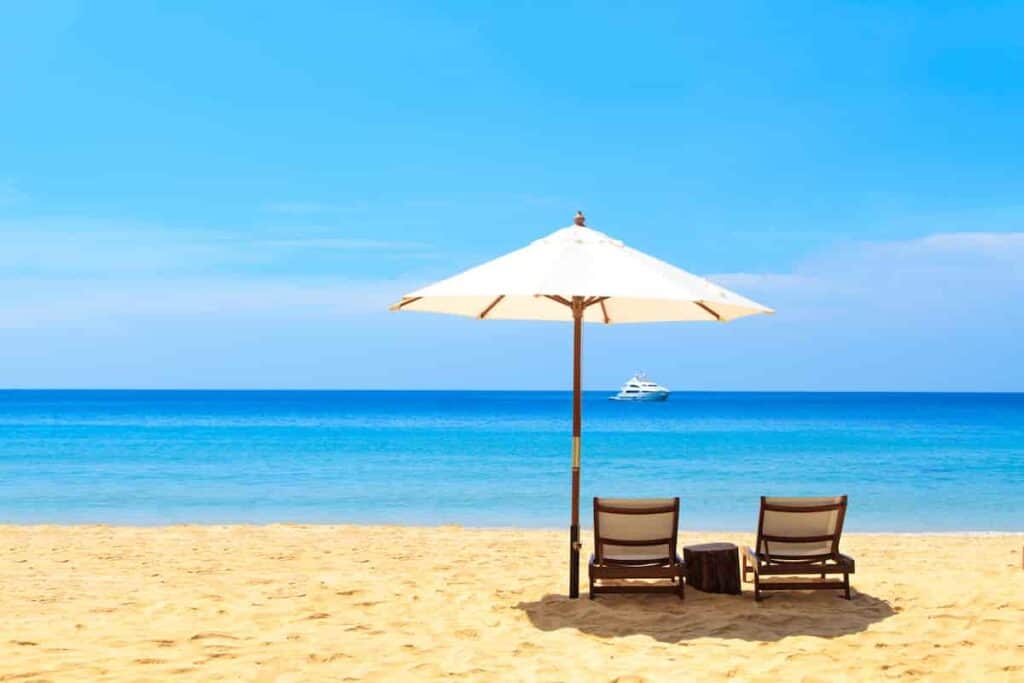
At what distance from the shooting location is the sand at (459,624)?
4.73 metres

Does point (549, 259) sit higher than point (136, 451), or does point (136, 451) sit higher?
point (549, 259)

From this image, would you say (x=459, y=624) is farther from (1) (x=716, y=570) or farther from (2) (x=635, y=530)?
(1) (x=716, y=570)

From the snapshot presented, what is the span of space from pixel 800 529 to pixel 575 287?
7.87ft

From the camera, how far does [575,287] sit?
18.0ft

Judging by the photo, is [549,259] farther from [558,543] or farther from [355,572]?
[558,543]

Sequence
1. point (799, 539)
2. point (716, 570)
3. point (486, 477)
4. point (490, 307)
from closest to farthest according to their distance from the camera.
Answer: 1. point (799, 539)
2. point (716, 570)
3. point (490, 307)
4. point (486, 477)

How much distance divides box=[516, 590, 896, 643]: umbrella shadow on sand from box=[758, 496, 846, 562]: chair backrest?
13.2 inches

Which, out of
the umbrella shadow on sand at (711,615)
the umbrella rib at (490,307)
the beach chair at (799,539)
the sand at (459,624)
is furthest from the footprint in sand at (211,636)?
the beach chair at (799,539)

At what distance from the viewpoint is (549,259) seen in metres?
5.87

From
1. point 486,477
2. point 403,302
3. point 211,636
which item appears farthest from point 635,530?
point 486,477

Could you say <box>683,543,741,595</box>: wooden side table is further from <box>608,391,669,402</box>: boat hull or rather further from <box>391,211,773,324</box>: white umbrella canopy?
<box>608,391,669,402</box>: boat hull

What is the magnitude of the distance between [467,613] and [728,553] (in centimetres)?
191

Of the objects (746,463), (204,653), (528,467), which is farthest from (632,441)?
(204,653)

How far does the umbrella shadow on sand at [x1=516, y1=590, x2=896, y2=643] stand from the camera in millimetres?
5488
